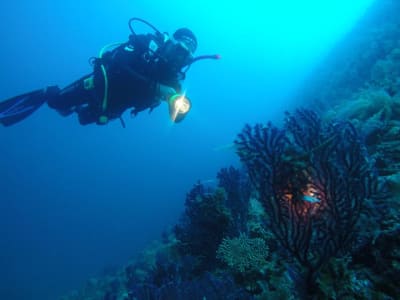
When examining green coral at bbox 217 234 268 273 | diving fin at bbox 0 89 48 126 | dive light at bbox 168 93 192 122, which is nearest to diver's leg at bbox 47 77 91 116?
diving fin at bbox 0 89 48 126

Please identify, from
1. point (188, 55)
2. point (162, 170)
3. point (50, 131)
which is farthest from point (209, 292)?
point (50, 131)

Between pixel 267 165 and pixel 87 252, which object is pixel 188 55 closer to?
pixel 267 165

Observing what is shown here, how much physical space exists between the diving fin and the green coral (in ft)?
18.9

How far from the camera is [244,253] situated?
343 centimetres

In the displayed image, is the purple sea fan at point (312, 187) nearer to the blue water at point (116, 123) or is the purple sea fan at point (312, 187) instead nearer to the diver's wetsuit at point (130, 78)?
the diver's wetsuit at point (130, 78)

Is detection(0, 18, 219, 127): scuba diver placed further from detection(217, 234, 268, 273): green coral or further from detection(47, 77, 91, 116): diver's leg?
detection(217, 234, 268, 273): green coral

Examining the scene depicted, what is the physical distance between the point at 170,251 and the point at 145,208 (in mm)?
61903

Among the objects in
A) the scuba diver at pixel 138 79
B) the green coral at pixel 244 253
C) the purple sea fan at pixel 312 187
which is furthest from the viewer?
the scuba diver at pixel 138 79

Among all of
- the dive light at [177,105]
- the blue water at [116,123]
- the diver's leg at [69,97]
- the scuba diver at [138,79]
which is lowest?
the dive light at [177,105]

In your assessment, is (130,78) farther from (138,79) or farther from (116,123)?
(116,123)

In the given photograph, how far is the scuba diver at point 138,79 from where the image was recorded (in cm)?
562

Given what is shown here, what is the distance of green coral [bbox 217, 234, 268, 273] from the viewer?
10.9 feet

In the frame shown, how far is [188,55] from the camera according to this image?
572 cm

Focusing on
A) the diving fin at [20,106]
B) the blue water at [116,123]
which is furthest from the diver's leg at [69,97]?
the blue water at [116,123]
